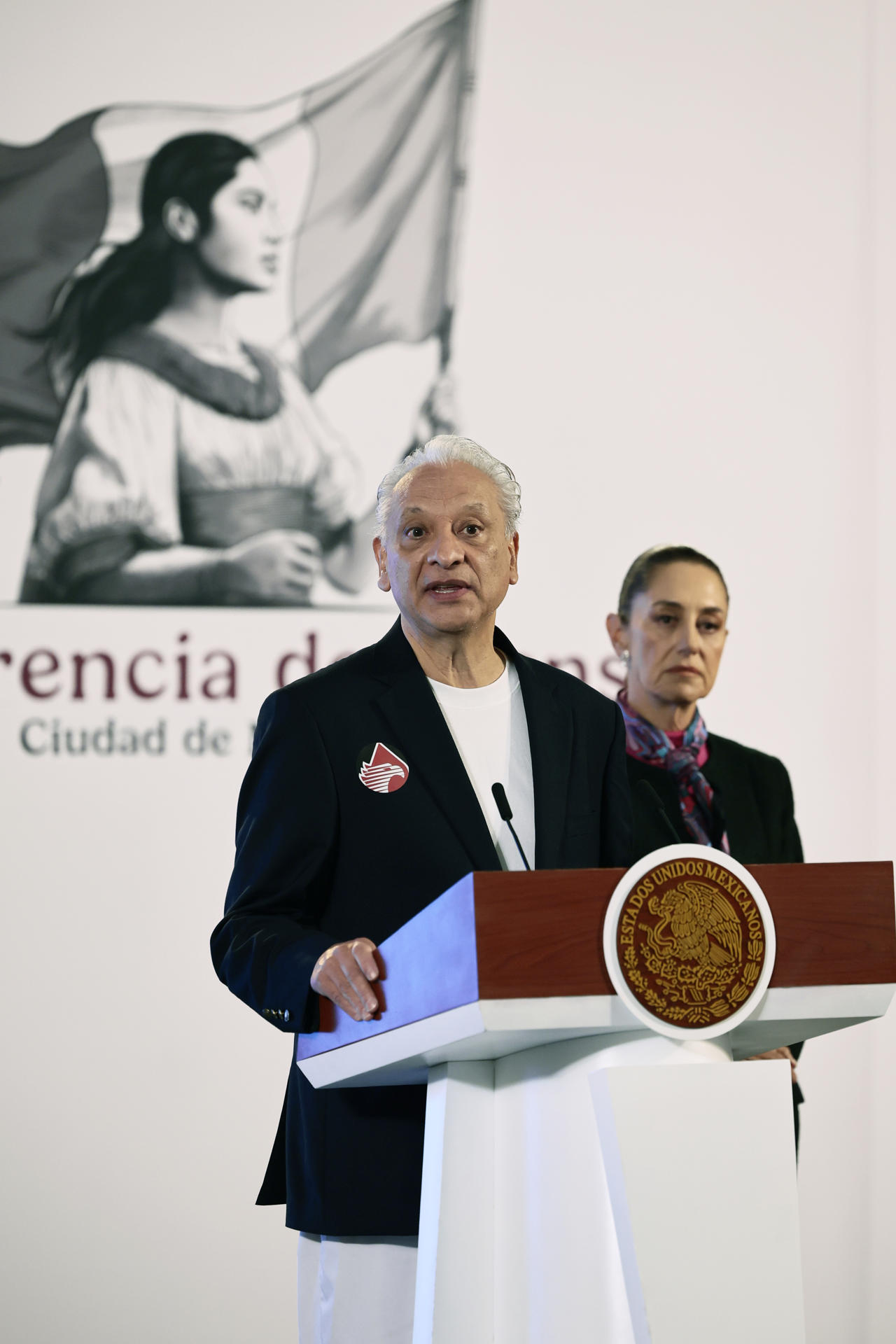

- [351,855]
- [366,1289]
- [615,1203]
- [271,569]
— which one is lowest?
[366,1289]

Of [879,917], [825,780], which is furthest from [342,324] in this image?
[879,917]

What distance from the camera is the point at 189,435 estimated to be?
346cm

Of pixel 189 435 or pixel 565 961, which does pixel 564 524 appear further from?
pixel 565 961

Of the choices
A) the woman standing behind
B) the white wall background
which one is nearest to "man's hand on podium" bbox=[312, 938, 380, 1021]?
the woman standing behind

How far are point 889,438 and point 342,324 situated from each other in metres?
1.50

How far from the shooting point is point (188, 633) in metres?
3.41

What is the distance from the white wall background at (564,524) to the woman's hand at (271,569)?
0.07 m

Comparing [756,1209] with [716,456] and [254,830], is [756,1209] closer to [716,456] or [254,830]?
[254,830]

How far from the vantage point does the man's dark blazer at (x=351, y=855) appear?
1.52m

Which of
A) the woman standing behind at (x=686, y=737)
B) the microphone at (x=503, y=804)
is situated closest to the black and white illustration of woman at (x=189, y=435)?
the woman standing behind at (x=686, y=737)

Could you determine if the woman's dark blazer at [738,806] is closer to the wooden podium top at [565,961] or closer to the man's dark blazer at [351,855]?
the man's dark blazer at [351,855]

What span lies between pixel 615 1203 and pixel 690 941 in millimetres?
221

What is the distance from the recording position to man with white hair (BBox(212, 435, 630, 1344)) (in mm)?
1510

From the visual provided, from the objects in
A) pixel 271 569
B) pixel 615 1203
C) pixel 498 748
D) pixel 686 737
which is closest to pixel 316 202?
pixel 271 569
